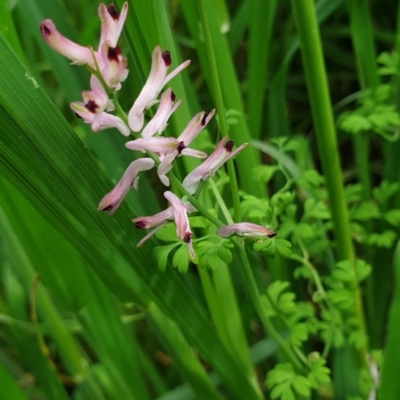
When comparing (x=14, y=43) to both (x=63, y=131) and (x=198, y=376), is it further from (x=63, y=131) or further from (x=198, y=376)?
(x=198, y=376)

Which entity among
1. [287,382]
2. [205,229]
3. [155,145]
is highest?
[155,145]

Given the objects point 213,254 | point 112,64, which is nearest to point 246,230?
point 213,254

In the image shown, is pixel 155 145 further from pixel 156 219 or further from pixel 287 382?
pixel 287 382

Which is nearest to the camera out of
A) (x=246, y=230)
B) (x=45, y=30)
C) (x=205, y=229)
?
(x=45, y=30)

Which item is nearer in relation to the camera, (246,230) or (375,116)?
(246,230)

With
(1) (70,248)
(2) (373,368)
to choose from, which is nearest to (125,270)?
(1) (70,248)
